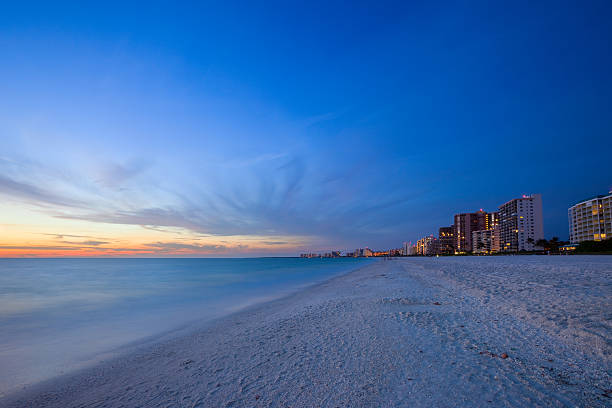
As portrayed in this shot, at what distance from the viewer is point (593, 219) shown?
113688 millimetres

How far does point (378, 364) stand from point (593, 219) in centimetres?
15975

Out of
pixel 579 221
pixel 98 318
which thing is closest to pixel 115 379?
pixel 98 318

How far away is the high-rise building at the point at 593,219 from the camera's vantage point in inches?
4227

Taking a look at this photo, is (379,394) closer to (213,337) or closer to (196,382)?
(196,382)

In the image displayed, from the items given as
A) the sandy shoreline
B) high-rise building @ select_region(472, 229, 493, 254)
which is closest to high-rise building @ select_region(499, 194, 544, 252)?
high-rise building @ select_region(472, 229, 493, 254)

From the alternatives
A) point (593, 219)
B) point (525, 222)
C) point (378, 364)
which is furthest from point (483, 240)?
point (378, 364)

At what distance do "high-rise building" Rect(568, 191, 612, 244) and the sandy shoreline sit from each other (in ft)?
452

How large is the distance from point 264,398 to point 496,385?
3.79 metres

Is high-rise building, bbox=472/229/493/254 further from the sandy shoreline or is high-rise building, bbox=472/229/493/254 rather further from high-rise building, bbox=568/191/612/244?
the sandy shoreline

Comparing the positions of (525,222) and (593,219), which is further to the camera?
(525,222)

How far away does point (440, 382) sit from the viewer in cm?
464

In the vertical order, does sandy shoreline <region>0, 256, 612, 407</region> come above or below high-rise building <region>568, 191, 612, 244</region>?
below

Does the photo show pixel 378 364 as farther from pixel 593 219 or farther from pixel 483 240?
pixel 483 240

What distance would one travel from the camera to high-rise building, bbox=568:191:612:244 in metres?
107
